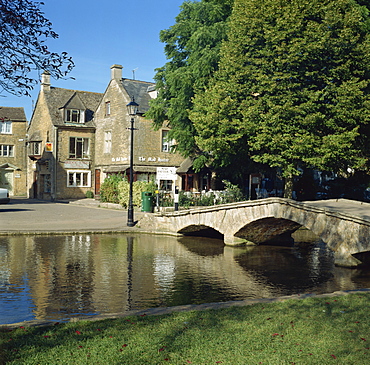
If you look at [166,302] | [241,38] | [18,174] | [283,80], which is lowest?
[166,302]

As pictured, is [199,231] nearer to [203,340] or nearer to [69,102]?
[203,340]

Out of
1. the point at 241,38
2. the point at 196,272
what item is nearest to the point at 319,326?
the point at 196,272

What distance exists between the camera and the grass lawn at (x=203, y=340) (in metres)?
5.86

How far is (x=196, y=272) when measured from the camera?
47.9 ft

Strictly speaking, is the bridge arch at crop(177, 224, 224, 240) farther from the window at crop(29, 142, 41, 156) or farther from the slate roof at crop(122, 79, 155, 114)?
the window at crop(29, 142, 41, 156)

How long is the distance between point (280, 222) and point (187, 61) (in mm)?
15994

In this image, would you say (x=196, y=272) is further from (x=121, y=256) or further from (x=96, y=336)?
(x=96, y=336)

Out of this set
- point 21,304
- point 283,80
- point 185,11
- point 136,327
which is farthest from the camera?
point 185,11

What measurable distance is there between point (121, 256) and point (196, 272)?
3536 millimetres

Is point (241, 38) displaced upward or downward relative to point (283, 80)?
upward

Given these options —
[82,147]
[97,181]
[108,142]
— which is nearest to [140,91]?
[108,142]

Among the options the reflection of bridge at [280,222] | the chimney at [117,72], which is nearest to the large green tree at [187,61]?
the reflection of bridge at [280,222]

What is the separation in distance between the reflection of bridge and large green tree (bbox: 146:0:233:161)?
8.97 metres

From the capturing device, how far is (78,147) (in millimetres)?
46500
